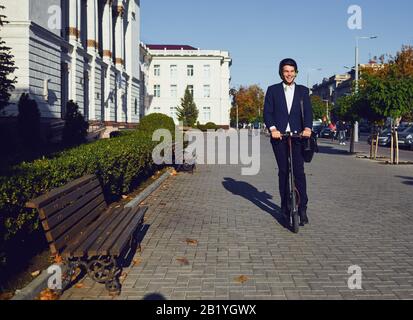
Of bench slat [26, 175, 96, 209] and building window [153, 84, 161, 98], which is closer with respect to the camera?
bench slat [26, 175, 96, 209]

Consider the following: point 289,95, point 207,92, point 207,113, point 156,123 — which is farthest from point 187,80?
point 289,95

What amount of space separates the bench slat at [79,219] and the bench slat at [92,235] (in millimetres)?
128

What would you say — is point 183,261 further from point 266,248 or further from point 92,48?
point 92,48

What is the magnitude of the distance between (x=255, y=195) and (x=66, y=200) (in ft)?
21.6

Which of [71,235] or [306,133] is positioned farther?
[306,133]

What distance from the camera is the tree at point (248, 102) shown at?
376 ft

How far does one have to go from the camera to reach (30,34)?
2497 centimetres

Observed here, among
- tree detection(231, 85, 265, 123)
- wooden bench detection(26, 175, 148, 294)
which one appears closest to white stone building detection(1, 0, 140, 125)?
wooden bench detection(26, 175, 148, 294)

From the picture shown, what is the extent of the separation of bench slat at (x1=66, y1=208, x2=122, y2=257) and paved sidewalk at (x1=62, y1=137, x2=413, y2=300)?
1.46ft

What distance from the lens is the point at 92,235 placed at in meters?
4.80

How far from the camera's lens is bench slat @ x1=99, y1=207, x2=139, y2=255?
4.32m

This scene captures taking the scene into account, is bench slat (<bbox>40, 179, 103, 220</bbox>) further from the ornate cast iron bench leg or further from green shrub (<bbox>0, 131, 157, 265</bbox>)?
the ornate cast iron bench leg

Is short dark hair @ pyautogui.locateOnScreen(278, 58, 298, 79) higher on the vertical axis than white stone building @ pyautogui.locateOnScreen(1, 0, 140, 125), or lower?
lower

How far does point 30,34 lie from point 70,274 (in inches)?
912
